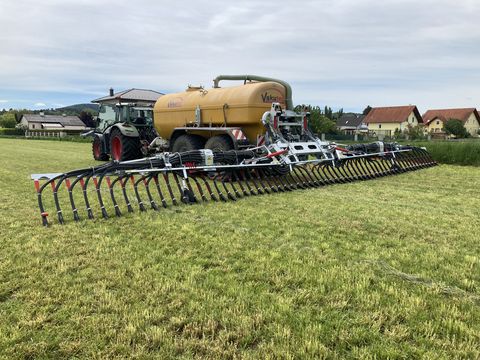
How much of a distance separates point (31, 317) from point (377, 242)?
324 cm

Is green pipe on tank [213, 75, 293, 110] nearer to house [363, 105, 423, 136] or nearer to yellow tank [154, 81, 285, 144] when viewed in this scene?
yellow tank [154, 81, 285, 144]

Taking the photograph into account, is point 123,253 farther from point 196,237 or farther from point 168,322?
point 168,322

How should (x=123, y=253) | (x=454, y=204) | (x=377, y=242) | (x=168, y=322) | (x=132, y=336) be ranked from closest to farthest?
(x=132, y=336)
(x=168, y=322)
(x=123, y=253)
(x=377, y=242)
(x=454, y=204)

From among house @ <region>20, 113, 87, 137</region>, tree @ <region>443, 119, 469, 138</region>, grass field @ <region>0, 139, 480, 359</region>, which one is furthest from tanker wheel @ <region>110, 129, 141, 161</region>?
house @ <region>20, 113, 87, 137</region>

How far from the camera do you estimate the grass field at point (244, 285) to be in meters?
2.33

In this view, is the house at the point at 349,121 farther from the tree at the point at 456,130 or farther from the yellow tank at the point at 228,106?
the yellow tank at the point at 228,106

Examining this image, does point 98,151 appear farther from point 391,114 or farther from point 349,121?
point 349,121

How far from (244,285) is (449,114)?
6720 centimetres

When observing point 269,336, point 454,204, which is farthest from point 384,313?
point 454,204

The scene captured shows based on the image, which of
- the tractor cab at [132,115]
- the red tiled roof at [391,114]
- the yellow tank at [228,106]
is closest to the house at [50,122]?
the red tiled roof at [391,114]

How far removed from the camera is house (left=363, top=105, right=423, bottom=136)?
186 ft

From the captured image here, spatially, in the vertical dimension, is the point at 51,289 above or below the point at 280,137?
below

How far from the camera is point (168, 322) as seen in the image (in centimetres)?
258

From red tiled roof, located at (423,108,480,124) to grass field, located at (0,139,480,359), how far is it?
6102cm
